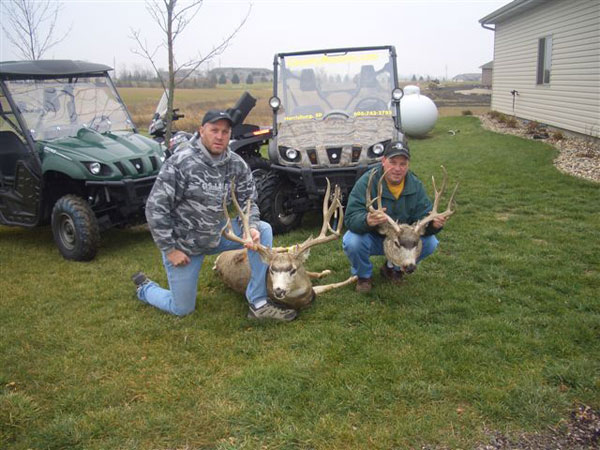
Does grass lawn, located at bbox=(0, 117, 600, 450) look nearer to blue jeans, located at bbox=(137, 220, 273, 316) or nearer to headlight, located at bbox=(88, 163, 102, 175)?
blue jeans, located at bbox=(137, 220, 273, 316)

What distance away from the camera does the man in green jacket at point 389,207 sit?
4.69m

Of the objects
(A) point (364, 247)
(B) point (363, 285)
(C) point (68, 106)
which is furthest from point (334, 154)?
(C) point (68, 106)

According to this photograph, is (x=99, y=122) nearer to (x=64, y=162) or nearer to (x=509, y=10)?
(x=64, y=162)

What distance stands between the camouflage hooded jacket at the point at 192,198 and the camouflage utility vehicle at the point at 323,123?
1.88 metres

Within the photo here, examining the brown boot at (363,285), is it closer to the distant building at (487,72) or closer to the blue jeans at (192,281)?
the blue jeans at (192,281)

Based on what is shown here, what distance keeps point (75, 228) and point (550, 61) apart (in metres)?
13.7

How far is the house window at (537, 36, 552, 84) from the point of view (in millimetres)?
14834

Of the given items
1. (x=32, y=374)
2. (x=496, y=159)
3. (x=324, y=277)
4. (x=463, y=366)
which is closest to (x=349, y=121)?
(x=324, y=277)

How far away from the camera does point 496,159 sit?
1174 centimetres

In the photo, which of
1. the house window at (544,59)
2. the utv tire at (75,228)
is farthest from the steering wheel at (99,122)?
the house window at (544,59)

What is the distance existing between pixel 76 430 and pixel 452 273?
12.4 feet

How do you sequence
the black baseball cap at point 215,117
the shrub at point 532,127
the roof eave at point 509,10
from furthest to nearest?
the roof eave at point 509,10 → the shrub at point 532,127 → the black baseball cap at point 215,117

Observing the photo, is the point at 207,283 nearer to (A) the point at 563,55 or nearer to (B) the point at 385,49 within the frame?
(B) the point at 385,49

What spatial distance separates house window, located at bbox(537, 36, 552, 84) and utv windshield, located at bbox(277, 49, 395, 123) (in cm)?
960
